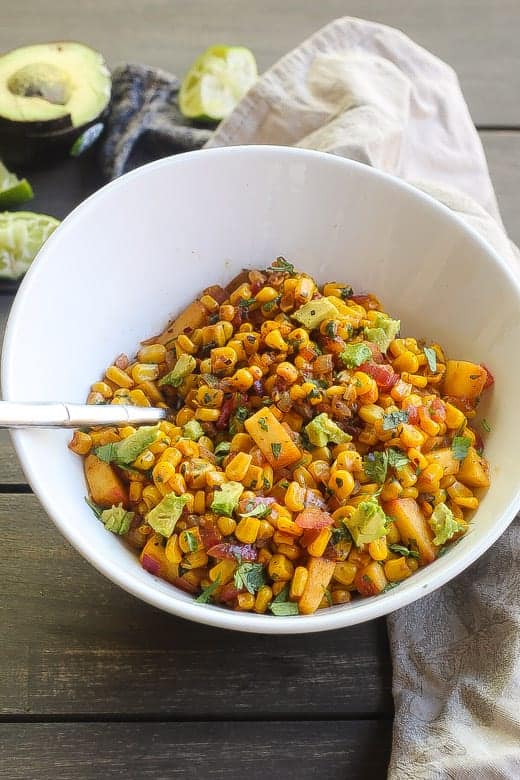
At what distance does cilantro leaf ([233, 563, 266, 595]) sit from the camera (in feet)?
4.88

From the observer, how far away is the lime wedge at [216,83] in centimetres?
253

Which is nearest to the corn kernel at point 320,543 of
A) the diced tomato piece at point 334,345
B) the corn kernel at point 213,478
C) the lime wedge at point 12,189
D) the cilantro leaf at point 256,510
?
the cilantro leaf at point 256,510

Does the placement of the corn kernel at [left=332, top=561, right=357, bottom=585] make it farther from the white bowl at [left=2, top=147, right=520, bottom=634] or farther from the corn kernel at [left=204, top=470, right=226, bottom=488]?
the corn kernel at [left=204, top=470, right=226, bottom=488]

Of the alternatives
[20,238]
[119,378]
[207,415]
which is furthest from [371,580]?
[20,238]

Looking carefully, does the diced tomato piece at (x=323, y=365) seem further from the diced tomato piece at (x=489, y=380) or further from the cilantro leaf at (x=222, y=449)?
the diced tomato piece at (x=489, y=380)

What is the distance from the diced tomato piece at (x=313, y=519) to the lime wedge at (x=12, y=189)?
1428 millimetres

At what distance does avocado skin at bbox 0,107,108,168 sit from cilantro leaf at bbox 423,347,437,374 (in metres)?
1.32

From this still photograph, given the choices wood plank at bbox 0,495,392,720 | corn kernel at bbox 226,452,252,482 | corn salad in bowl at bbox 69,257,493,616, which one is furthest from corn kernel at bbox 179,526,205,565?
wood plank at bbox 0,495,392,720

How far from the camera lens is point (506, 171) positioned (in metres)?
2.57

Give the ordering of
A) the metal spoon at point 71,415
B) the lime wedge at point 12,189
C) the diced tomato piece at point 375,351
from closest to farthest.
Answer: the metal spoon at point 71,415 → the diced tomato piece at point 375,351 → the lime wedge at point 12,189

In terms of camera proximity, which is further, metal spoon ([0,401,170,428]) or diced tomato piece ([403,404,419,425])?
diced tomato piece ([403,404,419,425])

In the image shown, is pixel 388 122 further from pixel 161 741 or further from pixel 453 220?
pixel 161 741

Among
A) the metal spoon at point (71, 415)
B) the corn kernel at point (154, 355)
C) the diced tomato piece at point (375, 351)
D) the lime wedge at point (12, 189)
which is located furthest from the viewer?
the lime wedge at point (12, 189)

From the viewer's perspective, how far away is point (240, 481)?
155 cm
